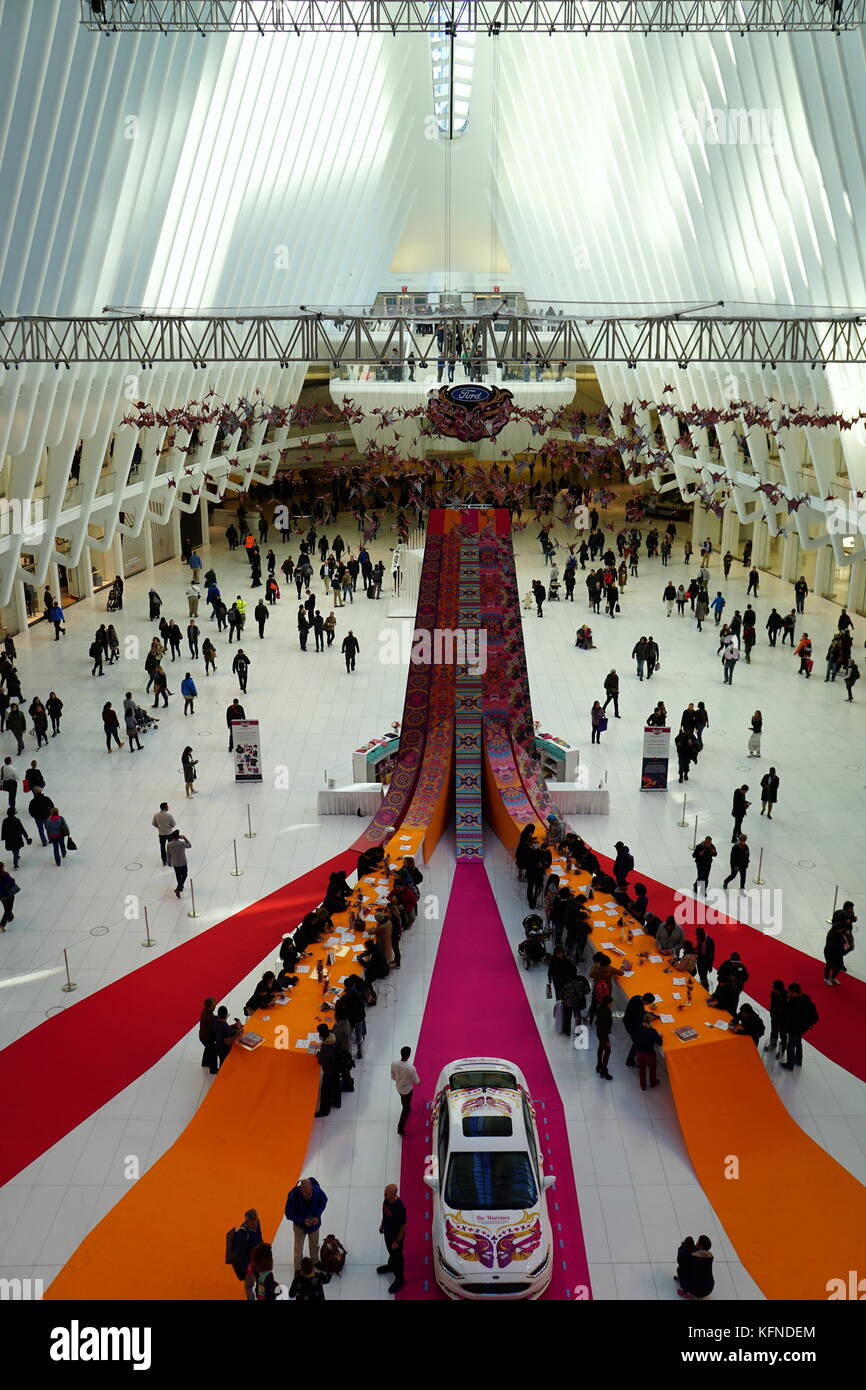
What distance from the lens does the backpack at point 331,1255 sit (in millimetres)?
9320

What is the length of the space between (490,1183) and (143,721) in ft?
46.8

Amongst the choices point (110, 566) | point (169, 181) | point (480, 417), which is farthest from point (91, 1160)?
point (110, 566)

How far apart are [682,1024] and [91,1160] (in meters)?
5.87

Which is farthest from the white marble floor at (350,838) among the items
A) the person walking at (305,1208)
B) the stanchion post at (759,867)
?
the person walking at (305,1208)

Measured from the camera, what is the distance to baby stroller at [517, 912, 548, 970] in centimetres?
1410

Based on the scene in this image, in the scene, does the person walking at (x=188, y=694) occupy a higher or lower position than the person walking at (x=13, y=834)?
higher

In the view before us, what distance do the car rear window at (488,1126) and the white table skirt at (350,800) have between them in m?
8.76

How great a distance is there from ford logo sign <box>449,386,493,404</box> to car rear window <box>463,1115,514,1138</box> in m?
14.3

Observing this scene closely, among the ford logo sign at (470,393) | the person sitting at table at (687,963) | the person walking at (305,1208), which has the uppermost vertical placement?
the ford logo sign at (470,393)

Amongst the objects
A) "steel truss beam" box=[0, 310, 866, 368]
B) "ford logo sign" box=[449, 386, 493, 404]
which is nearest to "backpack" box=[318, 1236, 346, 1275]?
"steel truss beam" box=[0, 310, 866, 368]

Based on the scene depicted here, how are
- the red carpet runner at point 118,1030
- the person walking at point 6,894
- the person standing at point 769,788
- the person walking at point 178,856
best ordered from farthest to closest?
the person standing at point 769,788, the person walking at point 178,856, the person walking at point 6,894, the red carpet runner at point 118,1030

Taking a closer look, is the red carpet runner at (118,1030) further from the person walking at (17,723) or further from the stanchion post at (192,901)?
the person walking at (17,723)
